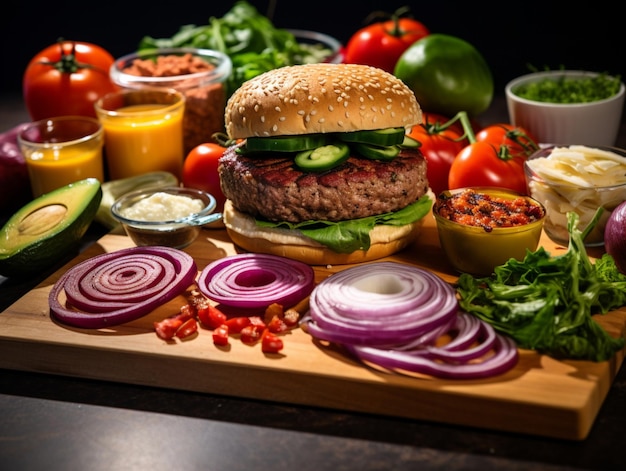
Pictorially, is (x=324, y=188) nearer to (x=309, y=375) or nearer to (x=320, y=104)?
(x=320, y=104)

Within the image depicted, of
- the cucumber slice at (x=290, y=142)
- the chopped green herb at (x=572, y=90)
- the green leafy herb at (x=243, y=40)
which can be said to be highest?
the cucumber slice at (x=290, y=142)

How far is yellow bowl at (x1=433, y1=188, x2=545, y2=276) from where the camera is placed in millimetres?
3896

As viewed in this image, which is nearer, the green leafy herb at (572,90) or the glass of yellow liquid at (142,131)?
the glass of yellow liquid at (142,131)

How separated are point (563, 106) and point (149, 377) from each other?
3.21 meters

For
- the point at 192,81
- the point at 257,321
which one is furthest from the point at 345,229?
the point at 192,81

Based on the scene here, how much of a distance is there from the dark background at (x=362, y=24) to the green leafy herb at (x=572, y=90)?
3.50 ft

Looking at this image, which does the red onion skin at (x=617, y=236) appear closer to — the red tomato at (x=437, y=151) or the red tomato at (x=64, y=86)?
the red tomato at (x=437, y=151)

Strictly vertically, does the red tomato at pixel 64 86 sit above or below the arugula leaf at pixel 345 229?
above

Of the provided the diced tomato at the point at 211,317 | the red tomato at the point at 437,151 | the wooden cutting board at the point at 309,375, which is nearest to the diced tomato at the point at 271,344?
the wooden cutting board at the point at 309,375

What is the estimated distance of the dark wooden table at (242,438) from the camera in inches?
117

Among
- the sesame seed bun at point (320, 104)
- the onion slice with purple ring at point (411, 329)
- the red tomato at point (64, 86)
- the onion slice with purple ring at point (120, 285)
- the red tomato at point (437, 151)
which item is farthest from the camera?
the red tomato at point (64, 86)

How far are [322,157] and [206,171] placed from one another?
1132 mm

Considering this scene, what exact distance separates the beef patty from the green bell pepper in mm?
1288

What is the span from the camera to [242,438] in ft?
10.3
